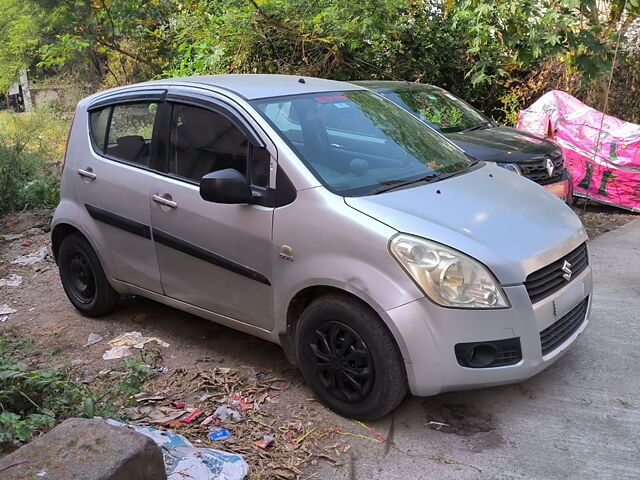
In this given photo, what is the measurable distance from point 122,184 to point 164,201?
0.52m

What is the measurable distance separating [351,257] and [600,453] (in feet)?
5.19

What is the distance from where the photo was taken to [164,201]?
13.9ft

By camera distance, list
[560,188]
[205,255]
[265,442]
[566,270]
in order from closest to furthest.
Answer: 1. [265,442]
2. [566,270]
3. [205,255]
4. [560,188]

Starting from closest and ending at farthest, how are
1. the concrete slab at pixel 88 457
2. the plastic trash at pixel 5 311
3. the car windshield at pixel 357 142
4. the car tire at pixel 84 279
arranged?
the concrete slab at pixel 88 457 < the car windshield at pixel 357 142 < the car tire at pixel 84 279 < the plastic trash at pixel 5 311

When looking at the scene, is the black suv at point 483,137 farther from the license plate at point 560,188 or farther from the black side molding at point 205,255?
the black side molding at point 205,255

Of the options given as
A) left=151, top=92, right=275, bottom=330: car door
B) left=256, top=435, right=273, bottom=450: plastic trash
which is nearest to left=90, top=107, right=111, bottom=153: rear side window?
left=151, top=92, right=275, bottom=330: car door

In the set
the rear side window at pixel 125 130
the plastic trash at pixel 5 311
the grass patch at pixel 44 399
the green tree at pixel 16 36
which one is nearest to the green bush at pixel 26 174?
the plastic trash at pixel 5 311

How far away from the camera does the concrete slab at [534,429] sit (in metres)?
3.15

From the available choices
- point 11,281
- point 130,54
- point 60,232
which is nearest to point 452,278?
point 60,232

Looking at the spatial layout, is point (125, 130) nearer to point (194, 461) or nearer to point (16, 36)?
point (194, 461)

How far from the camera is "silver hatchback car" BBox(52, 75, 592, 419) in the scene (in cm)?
324

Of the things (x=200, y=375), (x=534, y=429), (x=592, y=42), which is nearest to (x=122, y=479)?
(x=200, y=375)

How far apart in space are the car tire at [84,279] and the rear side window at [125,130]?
801mm

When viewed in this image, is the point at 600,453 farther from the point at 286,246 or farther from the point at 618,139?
the point at 618,139
